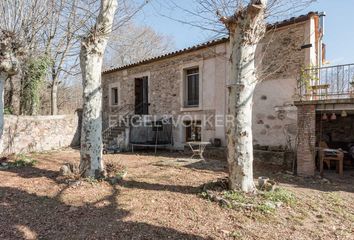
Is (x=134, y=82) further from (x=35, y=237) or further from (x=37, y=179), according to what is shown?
(x=35, y=237)

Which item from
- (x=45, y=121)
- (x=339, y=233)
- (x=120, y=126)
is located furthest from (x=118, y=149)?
(x=339, y=233)

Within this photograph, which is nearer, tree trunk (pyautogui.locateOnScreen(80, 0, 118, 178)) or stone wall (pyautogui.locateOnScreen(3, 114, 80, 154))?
tree trunk (pyautogui.locateOnScreen(80, 0, 118, 178))

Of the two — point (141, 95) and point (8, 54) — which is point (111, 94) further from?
point (8, 54)

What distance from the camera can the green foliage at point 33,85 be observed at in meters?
12.9

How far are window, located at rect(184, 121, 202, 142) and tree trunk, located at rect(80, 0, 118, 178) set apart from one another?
20.0 ft

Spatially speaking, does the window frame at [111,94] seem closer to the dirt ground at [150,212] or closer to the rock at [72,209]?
the dirt ground at [150,212]

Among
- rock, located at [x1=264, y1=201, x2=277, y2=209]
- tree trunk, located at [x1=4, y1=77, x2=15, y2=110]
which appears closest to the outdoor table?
rock, located at [x1=264, y1=201, x2=277, y2=209]

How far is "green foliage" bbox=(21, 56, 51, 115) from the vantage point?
1291cm

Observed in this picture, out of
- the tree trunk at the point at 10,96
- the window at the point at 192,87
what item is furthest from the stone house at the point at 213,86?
the tree trunk at the point at 10,96

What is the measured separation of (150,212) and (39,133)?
9226 millimetres

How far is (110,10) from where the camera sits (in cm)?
611

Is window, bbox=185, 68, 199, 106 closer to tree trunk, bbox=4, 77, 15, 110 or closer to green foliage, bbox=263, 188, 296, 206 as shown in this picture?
green foliage, bbox=263, 188, 296, 206

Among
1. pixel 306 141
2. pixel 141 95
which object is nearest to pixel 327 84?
pixel 306 141

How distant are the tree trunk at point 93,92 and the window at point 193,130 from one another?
20.0 feet
